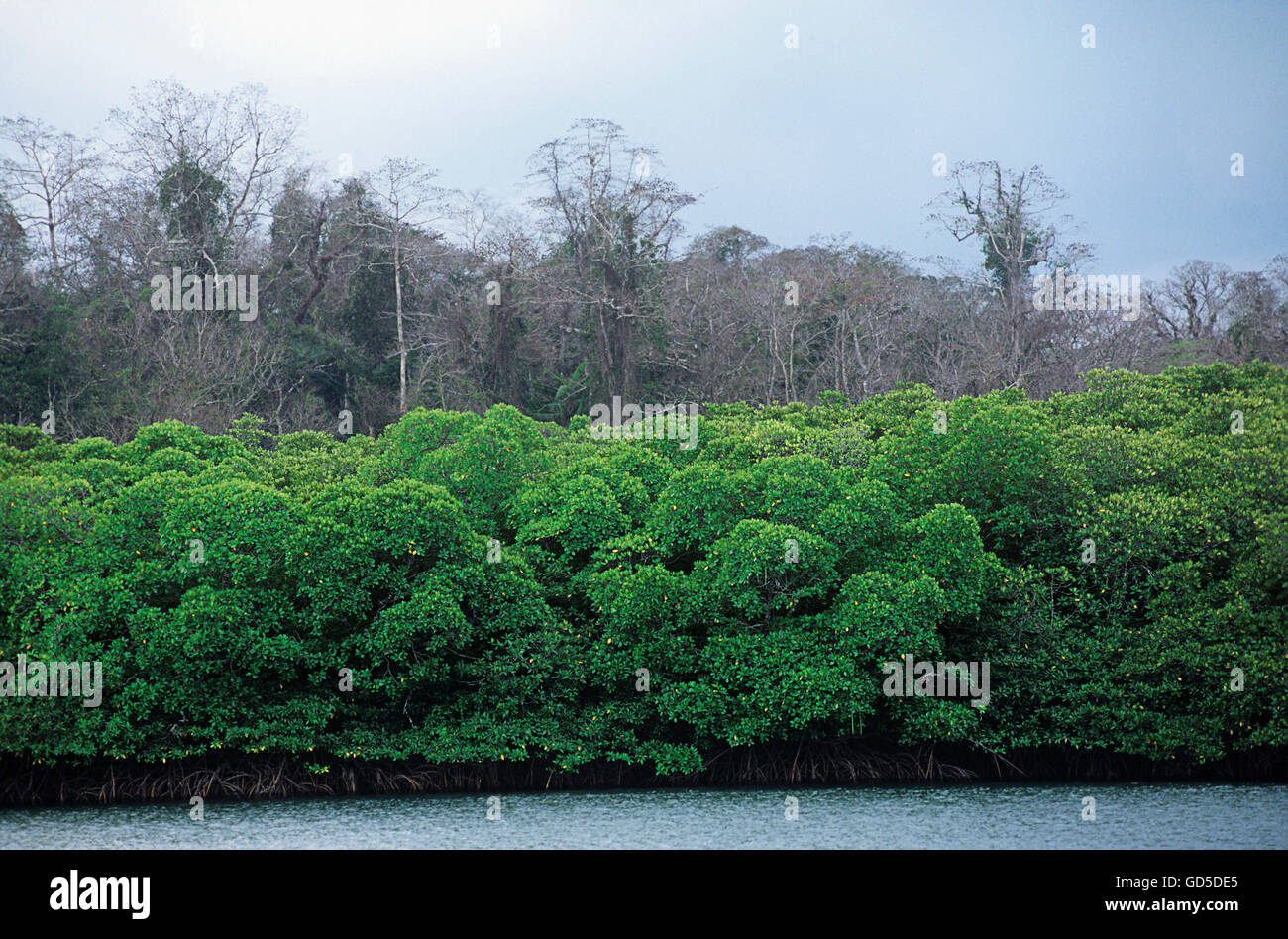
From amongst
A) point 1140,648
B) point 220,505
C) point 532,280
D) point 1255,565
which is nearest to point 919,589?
point 1140,648

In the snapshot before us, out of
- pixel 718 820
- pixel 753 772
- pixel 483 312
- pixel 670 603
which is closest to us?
pixel 718 820

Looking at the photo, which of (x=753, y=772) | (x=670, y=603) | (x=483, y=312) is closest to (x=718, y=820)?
(x=753, y=772)

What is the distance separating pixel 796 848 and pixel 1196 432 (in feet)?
37.6

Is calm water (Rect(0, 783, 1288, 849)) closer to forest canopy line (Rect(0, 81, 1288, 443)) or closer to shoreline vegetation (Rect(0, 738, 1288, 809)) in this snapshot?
shoreline vegetation (Rect(0, 738, 1288, 809))

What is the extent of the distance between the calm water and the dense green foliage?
2.65 feet

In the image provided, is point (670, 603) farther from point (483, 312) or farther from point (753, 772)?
point (483, 312)

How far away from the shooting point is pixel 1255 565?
16.5m

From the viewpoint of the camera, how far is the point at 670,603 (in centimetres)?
1703

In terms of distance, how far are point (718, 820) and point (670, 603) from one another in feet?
11.2

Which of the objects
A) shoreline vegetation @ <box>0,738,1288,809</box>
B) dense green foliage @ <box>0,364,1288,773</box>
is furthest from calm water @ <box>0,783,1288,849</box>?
dense green foliage @ <box>0,364,1288,773</box>

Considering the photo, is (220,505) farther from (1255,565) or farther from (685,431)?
(1255,565)

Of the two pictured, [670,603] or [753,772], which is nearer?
[670,603]

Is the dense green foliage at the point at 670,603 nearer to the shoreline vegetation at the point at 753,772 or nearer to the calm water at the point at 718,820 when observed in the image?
the shoreline vegetation at the point at 753,772

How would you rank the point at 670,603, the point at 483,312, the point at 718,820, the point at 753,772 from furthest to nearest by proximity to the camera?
1. the point at 483,312
2. the point at 753,772
3. the point at 670,603
4. the point at 718,820
